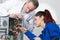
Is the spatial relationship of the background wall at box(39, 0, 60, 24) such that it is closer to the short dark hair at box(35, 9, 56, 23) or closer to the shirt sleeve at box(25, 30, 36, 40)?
the short dark hair at box(35, 9, 56, 23)

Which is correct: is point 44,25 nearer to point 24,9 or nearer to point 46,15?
point 46,15

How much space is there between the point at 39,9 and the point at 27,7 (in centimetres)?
11

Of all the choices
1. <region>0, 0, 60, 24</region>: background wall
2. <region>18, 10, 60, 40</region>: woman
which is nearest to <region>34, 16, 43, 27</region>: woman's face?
<region>18, 10, 60, 40</region>: woman

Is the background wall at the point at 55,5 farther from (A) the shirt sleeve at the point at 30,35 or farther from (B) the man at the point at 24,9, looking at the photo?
(A) the shirt sleeve at the point at 30,35

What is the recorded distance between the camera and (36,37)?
1.40m

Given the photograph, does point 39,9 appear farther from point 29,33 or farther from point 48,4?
point 29,33

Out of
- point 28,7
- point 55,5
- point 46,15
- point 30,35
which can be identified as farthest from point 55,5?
point 30,35

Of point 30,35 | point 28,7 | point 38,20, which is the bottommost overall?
point 30,35

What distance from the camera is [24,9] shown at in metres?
1.43

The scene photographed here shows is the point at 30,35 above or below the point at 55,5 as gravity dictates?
below

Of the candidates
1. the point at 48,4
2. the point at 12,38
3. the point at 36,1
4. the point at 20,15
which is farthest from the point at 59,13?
the point at 12,38

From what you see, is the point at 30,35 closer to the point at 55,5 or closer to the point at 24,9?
the point at 24,9

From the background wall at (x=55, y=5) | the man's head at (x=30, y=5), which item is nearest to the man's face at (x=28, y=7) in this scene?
the man's head at (x=30, y=5)

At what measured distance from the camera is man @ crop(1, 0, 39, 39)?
1.42 m
